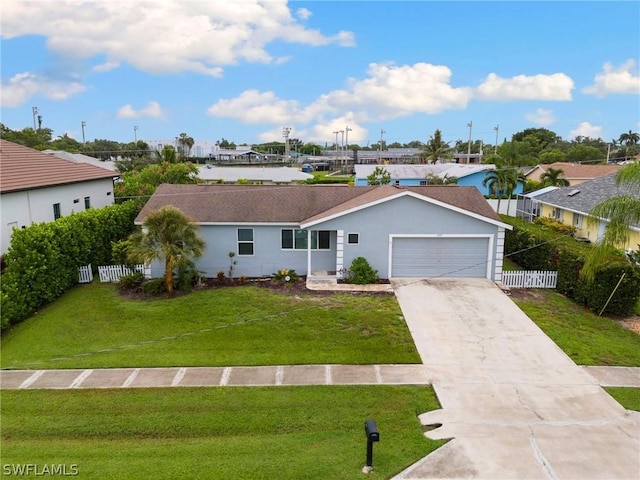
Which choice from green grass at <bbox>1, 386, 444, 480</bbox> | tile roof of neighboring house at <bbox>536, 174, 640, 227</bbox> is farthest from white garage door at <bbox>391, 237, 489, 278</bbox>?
green grass at <bbox>1, 386, 444, 480</bbox>

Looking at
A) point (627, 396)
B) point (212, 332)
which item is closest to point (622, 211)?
point (627, 396)

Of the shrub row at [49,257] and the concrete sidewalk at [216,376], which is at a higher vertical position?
the shrub row at [49,257]

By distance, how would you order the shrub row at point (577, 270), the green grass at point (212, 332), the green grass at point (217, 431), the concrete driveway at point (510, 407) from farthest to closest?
the shrub row at point (577, 270) → the green grass at point (212, 332) → the concrete driveway at point (510, 407) → the green grass at point (217, 431)

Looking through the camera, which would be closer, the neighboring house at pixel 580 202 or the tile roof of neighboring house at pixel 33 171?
the tile roof of neighboring house at pixel 33 171

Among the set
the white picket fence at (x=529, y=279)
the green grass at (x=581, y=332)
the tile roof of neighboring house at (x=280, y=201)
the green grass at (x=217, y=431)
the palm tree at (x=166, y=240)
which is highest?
the tile roof of neighboring house at (x=280, y=201)

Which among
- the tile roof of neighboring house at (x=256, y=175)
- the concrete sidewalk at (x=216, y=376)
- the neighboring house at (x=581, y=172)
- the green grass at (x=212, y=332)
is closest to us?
the concrete sidewalk at (x=216, y=376)

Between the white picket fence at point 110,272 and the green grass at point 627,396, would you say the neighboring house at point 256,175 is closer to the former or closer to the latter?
the white picket fence at point 110,272

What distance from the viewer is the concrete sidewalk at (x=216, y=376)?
11.3 m

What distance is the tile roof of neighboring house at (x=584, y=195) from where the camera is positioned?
24.1 m

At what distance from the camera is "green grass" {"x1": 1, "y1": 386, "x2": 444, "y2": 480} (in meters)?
7.91

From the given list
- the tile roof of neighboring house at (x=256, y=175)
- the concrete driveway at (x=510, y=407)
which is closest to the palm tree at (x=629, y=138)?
the tile roof of neighboring house at (x=256, y=175)

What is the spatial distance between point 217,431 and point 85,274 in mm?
13731

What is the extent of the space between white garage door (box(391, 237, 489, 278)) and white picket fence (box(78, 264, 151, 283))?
11218 millimetres

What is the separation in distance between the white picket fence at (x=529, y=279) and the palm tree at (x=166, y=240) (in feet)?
42.4
